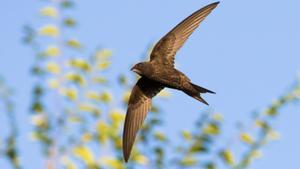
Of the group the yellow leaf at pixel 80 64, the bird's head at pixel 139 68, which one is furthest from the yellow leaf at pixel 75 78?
the bird's head at pixel 139 68

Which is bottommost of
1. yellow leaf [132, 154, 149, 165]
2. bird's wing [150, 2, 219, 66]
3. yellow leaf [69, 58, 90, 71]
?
yellow leaf [132, 154, 149, 165]

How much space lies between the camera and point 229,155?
8461 mm

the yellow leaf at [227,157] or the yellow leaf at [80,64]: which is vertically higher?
the yellow leaf at [80,64]

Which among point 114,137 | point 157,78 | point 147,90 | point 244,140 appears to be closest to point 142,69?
point 157,78

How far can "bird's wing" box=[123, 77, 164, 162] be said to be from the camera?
7.68 metres

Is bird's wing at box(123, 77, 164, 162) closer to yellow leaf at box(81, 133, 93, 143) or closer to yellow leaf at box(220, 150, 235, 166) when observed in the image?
yellow leaf at box(81, 133, 93, 143)

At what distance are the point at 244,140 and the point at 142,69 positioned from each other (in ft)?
6.47

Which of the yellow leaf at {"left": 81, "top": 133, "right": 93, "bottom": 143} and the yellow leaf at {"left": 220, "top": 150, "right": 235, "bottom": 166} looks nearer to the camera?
the yellow leaf at {"left": 220, "top": 150, "right": 235, "bottom": 166}

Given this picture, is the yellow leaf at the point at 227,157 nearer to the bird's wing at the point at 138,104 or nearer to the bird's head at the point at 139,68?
the bird's wing at the point at 138,104

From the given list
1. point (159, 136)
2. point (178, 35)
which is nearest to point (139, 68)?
point (178, 35)

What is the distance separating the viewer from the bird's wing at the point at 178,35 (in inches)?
306

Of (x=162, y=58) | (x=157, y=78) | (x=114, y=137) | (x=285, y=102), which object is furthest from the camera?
(x=285, y=102)

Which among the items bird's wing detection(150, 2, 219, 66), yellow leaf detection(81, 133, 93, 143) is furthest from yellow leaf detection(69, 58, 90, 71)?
bird's wing detection(150, 2, 219, 66)

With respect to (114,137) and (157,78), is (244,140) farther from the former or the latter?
(157,78)
